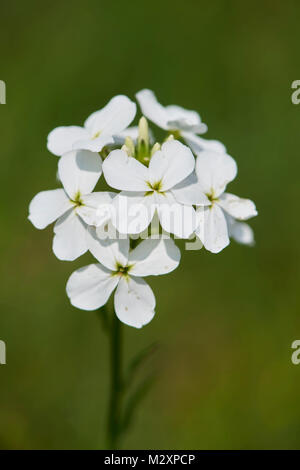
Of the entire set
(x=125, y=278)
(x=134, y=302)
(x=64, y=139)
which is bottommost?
(x=134, y=302)

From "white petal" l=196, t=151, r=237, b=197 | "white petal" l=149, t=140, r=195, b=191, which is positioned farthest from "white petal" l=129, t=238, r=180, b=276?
"white petal" l=196, t=151, r=237, b=197

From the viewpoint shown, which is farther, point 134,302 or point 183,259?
point 183,259

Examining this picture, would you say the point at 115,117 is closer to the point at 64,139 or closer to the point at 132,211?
the point at 64,139
